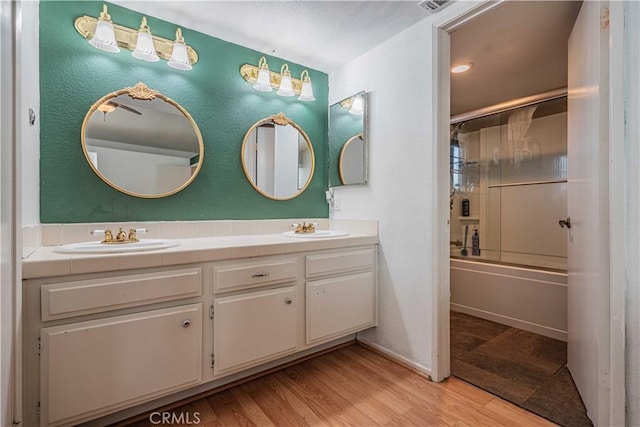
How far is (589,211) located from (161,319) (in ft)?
6.54

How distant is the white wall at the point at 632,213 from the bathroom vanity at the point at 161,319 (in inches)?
52.7

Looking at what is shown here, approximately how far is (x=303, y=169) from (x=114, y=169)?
130 cm

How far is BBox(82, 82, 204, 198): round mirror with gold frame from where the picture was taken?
5.55 feet

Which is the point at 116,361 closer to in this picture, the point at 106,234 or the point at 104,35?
the point at 106,234

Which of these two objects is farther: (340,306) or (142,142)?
(340,306)

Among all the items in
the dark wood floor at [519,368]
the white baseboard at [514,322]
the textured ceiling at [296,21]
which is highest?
the textured ceiling at [296,21]

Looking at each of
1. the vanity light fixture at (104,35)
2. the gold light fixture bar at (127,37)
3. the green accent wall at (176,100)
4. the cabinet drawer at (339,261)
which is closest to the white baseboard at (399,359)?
the cabinet drawer at (339,261)

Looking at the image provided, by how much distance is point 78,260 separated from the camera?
1175mm

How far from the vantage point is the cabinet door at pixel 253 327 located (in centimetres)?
152

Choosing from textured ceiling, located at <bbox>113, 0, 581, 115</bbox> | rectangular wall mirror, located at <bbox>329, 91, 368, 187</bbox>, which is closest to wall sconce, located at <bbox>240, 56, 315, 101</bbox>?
textured ceiling, located at <bbox>113, 0, 581, 115</bbox>

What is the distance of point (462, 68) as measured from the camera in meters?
2.37

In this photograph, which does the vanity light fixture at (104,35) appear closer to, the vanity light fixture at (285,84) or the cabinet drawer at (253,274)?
the vanity light fixture at (285,84)

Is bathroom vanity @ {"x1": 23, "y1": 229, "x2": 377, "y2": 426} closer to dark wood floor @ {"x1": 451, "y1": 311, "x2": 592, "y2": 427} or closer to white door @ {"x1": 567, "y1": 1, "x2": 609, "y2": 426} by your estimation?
dark wood floor @ {"x1": 451, "y1": 311, "x2": 592, "y2": 427}

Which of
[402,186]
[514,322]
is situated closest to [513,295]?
[514,322]
